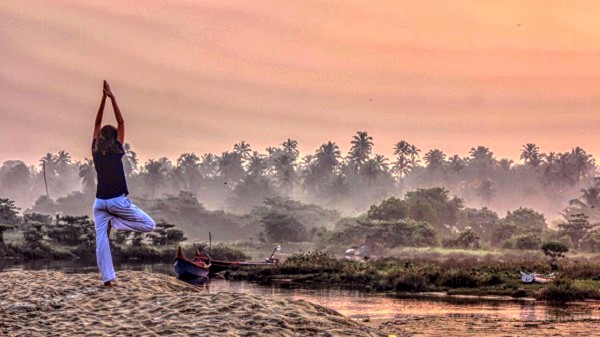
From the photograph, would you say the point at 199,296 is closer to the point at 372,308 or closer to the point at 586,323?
the point at 586,323

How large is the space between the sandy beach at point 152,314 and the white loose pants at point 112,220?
0.51 metres

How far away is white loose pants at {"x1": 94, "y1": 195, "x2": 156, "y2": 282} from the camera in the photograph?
14070 millimetres

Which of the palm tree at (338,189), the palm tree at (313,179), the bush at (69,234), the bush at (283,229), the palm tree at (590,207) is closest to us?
the bush at (69,234)

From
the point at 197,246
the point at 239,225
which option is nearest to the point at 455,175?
the point at 239,225

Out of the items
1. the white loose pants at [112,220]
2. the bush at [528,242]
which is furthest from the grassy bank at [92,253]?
the white loose pants at [112,220]

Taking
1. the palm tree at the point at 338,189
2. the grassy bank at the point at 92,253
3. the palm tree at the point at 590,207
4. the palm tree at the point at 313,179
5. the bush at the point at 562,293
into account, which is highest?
the palm tree at the point at 313,179

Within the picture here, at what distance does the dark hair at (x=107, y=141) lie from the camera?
14.2 metres

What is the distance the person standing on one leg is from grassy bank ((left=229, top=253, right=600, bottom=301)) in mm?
24792

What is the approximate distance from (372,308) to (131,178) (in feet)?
554

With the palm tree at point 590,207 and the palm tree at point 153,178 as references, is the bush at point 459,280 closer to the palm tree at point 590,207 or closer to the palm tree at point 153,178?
the palm tree at point 590,207

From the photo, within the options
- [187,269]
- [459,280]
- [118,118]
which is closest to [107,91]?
[118,118]

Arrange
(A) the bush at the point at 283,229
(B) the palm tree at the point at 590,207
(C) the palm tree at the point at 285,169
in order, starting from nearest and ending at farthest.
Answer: (A) the bush at the point at 283,229 < (B) the palm tree at the point at 590,207 < (C) the palm tree at the point at 285,169

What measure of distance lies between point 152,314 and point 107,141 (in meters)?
3.81

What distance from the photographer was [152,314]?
1205cm
